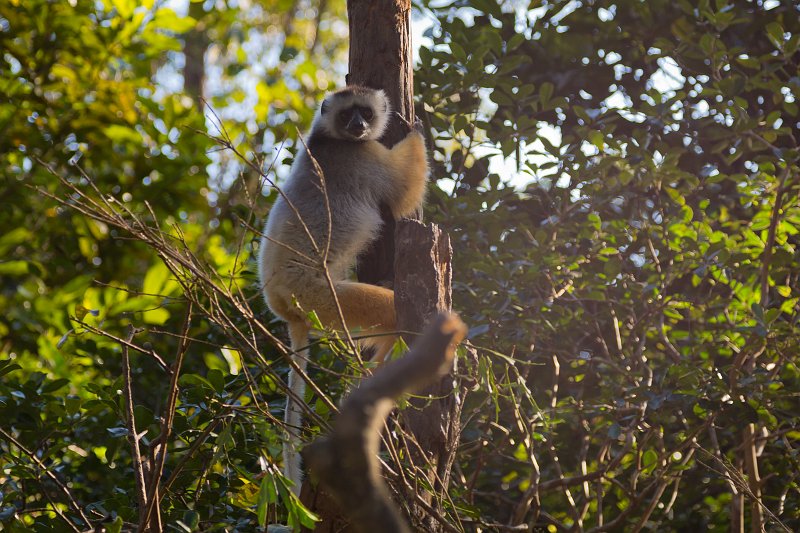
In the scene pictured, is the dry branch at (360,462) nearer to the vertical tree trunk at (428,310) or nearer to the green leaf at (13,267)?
the vertical tree trunk at (428,310)

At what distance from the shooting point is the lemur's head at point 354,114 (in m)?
4.11

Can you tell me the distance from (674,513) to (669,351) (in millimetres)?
1231

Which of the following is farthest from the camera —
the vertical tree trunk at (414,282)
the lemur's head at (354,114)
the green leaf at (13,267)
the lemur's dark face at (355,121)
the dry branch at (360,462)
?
the green leaf at (13,267)

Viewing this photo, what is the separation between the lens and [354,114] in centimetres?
435

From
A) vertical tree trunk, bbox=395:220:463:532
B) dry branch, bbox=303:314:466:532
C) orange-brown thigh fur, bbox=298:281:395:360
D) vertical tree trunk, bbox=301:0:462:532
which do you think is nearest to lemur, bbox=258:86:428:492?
orange-brown thigh fur, bbox=298:281:395:360

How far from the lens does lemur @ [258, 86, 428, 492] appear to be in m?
3.96

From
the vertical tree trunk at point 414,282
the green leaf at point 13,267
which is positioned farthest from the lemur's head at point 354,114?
the green leaf at point 13,267

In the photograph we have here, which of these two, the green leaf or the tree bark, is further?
the green leaf

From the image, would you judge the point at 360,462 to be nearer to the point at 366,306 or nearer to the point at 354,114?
the point at 366,306

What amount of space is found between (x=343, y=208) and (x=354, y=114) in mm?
518

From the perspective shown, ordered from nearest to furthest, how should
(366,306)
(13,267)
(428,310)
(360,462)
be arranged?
(360,462), (428,310), (366,306), (13,267)

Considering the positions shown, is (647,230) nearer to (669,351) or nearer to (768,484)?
(669,351)

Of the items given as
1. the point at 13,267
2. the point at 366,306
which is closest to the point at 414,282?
the point at 366,306

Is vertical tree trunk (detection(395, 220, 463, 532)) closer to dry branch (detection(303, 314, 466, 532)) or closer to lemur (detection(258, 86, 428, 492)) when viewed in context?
lemur (detection(258, 86, 428, 492))
